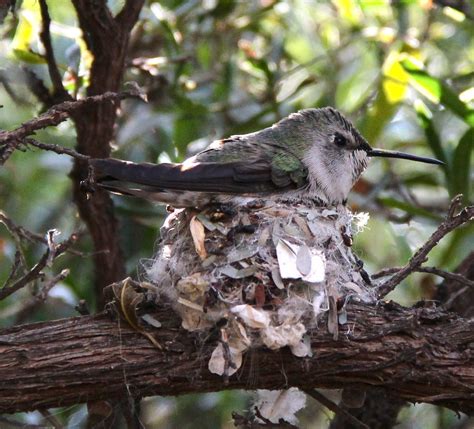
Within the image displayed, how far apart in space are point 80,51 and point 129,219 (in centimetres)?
113

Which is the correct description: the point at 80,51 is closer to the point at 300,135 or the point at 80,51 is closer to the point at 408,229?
the point at 300,135

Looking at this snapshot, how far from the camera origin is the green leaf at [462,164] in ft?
16.1

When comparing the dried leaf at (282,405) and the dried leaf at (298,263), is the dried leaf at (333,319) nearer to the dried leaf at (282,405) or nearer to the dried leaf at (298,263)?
the dried leaf at (298,263)

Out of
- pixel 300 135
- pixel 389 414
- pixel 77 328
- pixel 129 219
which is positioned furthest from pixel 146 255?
pixel 77 328

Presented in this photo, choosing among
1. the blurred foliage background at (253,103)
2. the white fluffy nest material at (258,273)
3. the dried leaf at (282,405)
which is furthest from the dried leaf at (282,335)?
the blurred foliage background at (253,103)

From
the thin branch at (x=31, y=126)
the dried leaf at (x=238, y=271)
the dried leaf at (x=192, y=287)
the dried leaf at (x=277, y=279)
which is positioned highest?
the thin branch at (x=31, y=126)

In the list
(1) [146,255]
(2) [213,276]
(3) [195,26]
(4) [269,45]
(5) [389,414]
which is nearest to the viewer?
(2) [213,276]

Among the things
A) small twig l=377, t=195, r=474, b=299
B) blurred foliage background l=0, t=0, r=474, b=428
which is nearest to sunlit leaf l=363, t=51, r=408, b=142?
blurred foliage background l=0, t=0, r=474, b=428

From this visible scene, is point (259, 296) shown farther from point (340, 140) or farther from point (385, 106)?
point (385, 106)

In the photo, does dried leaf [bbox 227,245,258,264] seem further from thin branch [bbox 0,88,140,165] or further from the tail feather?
thin branch [bbox 0,88,140,165]

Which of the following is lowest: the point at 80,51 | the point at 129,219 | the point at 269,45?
the point at 129,219

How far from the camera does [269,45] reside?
6465mm

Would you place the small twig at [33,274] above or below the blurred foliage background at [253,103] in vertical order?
above

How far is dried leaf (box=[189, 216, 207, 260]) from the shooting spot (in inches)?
146
